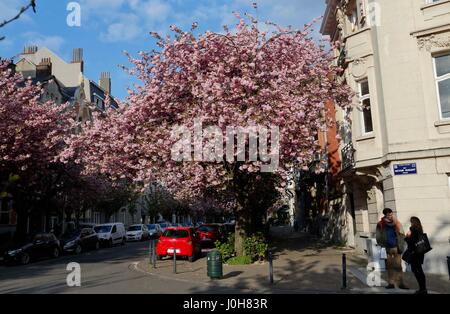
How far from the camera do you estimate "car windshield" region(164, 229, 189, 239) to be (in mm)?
19922

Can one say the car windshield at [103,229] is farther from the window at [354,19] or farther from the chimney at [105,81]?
the chimney at [105,81]

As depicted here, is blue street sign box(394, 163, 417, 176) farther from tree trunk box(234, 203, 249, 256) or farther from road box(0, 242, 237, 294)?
road box(0, 242, 237, 294)

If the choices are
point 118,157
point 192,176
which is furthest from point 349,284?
point 118,157

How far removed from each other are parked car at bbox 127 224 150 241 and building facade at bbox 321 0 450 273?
26.8 metres

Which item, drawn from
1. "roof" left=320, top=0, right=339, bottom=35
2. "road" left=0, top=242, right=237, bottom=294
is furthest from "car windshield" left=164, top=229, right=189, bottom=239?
"roof" left=320, top=0, right=339, bottom=35

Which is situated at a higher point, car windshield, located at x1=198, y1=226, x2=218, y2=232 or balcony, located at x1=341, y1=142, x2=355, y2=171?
balcony, located at x1=341, y1=142, x2=355, y2=171

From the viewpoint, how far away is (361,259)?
56.4 ft

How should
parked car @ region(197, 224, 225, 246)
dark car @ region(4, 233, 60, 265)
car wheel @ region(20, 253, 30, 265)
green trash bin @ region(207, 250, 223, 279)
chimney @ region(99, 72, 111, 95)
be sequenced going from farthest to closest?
chimney @ region(99, 72, 111, 95), parked car @ region(197, 224, 225, 246), car wheel @ region(20, 253, 30, 265), dark car @ region(4, 233, 60, 265), green trash bin @ region(207, 250, 223, 279)

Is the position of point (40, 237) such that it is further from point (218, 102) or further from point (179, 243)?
point (218, 102)

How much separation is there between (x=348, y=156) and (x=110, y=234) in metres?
20.0

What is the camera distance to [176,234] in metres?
20.1

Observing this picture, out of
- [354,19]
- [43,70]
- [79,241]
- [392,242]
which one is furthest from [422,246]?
[43,70]
